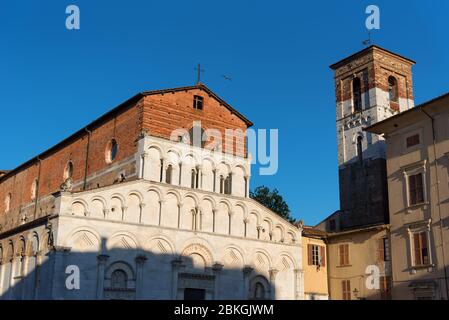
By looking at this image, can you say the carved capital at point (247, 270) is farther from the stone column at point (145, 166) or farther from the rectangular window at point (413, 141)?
the rectangular window at point (413, 141)

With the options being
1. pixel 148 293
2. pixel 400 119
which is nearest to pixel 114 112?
pixel 148 293

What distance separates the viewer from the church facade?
24.8 m

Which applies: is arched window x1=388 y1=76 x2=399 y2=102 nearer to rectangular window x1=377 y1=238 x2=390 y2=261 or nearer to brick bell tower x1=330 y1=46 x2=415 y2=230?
brick bell tower x1=330 y1=46 x2=415 y2=230

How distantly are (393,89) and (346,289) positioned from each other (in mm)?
14200

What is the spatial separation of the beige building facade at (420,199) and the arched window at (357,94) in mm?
8374

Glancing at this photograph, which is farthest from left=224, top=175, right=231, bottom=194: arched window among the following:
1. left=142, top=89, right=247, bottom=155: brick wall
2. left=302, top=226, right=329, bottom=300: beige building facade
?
left=302, top=226, right=329, bottom=300: beige building facade

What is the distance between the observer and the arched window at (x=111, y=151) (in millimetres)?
31156

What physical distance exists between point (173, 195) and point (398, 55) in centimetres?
1908

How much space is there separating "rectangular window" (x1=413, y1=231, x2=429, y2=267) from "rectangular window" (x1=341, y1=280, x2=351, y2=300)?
6.02 metres

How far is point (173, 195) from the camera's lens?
2833 cm

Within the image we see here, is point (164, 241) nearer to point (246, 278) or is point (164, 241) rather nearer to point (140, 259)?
point (140, 259)

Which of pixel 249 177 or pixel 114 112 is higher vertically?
pixel 114 112

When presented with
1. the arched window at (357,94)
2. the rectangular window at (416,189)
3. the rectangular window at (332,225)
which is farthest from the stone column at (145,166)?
the arched window at (357,94)
